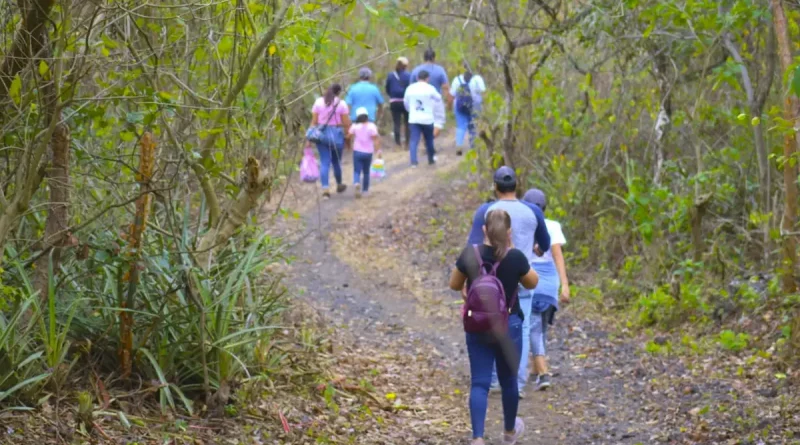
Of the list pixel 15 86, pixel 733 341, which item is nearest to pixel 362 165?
pixel 733 341

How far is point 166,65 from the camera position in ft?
21.8

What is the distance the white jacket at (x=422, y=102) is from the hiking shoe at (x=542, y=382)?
10090 millimetres

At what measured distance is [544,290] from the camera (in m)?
8.22

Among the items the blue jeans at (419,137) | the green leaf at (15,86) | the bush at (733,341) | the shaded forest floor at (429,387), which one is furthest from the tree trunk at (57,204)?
the blue jeans at (419,137)

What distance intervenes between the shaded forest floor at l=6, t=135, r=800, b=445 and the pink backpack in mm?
1252

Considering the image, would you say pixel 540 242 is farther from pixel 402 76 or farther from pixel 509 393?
pixel 402 76

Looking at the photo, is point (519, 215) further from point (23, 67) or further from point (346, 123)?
point (346, 123)

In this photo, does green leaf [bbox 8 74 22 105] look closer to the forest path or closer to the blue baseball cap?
the forest path

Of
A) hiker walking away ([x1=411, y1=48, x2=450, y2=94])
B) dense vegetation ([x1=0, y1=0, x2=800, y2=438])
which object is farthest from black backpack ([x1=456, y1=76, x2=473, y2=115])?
dense vegetation ([x1=0, y1=0, x2=800, y2=438])

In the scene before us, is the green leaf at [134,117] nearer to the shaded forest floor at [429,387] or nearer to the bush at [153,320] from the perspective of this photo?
the bush at [153,320]

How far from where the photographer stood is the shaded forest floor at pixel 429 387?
21.2ft

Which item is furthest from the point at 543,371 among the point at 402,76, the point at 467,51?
the point at 402,76

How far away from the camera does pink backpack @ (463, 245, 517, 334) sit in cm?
614

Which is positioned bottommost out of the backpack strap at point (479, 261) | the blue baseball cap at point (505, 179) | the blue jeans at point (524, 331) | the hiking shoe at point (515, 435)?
the hiking shoe at point (515, 435)
